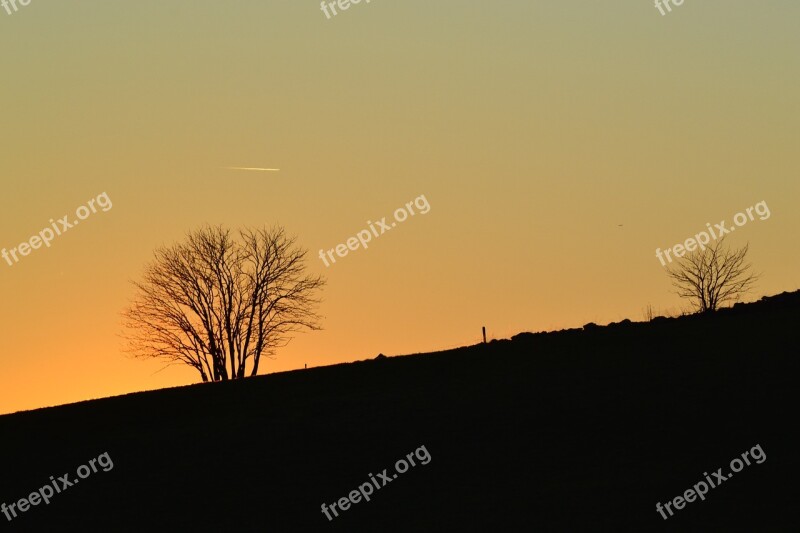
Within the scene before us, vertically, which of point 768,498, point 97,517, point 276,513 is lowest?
point 768,498

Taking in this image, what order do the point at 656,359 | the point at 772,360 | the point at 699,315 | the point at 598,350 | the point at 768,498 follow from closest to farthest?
the point at 768,498
the point at 772,360
the point at 656,359
the point at 598,350
the point at 699,315

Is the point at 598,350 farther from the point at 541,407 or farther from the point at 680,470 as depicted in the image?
the point at 680,470

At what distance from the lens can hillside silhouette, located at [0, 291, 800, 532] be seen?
92.4 ft

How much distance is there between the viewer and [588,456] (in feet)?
104

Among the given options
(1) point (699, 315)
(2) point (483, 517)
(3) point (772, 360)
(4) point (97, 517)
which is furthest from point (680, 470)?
(1) point (699, 315)

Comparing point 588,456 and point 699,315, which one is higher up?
point 699,315

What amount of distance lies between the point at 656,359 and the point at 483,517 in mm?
15873

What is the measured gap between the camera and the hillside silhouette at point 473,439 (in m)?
28.2

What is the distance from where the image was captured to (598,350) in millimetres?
44625

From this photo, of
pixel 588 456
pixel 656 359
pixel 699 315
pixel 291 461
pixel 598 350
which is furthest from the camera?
pixel 699 315

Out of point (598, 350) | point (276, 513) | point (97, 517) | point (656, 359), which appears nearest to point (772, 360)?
point (656, 359)

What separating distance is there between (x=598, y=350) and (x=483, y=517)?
18.3m

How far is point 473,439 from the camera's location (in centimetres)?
3475

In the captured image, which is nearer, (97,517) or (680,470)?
(680,470)
